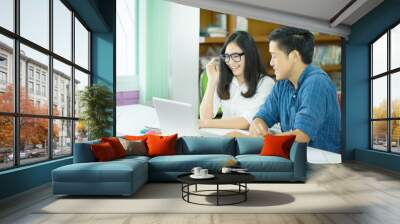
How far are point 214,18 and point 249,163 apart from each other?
Result: 151 inches

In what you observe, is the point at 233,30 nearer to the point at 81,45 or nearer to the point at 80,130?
the point at 81,45

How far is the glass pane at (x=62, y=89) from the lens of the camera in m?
6.75

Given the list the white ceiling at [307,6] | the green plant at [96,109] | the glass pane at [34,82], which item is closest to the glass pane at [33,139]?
the glass pane at [34,82]

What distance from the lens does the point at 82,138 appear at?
8195mm

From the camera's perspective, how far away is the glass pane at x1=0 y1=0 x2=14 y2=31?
16.2 feet

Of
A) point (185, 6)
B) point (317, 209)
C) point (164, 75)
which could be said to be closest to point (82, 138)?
point (164, 75)

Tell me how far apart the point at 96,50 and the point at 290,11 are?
409 cm

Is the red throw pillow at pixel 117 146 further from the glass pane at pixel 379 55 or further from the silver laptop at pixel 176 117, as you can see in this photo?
the glass pane at pixel 379 55

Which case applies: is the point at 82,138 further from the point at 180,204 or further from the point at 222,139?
the point at 180,204

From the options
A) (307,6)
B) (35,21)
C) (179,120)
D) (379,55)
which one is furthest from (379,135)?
(35,21)

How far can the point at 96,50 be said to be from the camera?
8859 mm

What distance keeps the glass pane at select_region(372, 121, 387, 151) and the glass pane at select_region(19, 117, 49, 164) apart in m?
6.57

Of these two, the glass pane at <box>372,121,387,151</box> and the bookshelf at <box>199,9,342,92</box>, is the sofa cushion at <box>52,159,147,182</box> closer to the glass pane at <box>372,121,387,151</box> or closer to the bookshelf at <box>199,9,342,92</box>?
the bookshelf at <box>199,9,342,92</box>

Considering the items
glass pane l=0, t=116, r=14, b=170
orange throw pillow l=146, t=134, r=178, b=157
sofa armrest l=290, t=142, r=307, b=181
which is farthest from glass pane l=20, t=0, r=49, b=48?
sofa armrest l=290, t=142, r=307, b=181
